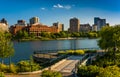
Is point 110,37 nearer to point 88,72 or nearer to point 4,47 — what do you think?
point 4,47

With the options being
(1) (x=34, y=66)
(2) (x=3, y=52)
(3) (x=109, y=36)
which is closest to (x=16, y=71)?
(1) (x=34, y=66)

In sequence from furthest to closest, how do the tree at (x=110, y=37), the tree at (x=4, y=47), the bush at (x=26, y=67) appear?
the tree at (x=110, y=37)
the tree at (x=4, y=47)
the bush at (x=26, y=67)

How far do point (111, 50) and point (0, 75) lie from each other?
3152cm

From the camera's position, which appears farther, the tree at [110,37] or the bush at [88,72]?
the tree at [110,37]

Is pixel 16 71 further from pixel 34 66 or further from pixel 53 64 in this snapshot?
pixel 53 64

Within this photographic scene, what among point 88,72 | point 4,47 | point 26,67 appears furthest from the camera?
point 4,47

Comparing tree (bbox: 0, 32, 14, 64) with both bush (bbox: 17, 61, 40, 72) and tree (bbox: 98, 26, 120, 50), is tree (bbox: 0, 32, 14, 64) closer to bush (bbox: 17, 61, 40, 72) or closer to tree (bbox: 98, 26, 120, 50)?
bush (bbox: 17, 61, 40, 72)

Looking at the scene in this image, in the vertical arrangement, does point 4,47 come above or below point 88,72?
above

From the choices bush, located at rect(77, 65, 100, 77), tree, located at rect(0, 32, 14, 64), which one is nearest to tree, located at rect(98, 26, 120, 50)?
tree, located at rect(0, 32, 14, 64)

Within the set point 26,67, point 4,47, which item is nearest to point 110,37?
point 4,47

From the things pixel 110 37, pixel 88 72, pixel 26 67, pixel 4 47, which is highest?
pixel 110 37

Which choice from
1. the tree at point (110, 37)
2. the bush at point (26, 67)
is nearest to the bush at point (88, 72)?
the bush at point (26, 67)

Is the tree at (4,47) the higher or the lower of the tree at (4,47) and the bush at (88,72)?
the higher

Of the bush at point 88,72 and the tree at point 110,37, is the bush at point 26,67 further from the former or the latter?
the tree at point 110,37
